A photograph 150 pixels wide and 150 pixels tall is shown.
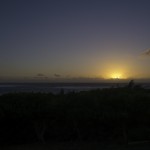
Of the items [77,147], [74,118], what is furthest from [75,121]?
[77,147]

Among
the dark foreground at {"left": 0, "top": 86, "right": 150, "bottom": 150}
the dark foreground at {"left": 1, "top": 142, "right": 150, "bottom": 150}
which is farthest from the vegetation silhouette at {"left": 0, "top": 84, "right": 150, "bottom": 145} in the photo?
the dark foreground at {"left": 1, "top": 142, "right": 150, "bottom": 150}

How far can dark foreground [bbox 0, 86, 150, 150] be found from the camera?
1375 cm

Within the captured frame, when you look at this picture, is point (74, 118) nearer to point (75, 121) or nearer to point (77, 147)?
point (75, 121)

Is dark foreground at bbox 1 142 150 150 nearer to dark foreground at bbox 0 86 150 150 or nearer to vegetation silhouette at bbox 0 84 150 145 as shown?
dark foreground at bbox 0 86 150 150

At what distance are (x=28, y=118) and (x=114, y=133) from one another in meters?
4.04

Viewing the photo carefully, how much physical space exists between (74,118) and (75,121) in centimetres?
41

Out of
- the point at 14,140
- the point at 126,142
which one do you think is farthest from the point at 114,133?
the point at 14,140

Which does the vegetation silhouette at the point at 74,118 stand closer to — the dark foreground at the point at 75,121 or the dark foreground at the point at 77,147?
the dark foreground at the point at 75,121

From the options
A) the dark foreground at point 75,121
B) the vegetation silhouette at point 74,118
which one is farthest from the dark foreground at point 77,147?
the vegetation silhouette at point 74,118

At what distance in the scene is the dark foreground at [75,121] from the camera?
1375 centimetres

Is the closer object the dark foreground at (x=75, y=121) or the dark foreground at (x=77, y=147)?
the dark foreground at (x=77, y=147)

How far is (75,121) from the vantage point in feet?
46.8

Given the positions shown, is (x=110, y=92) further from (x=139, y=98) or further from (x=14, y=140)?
(x=14, y=140)

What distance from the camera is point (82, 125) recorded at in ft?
48.0
